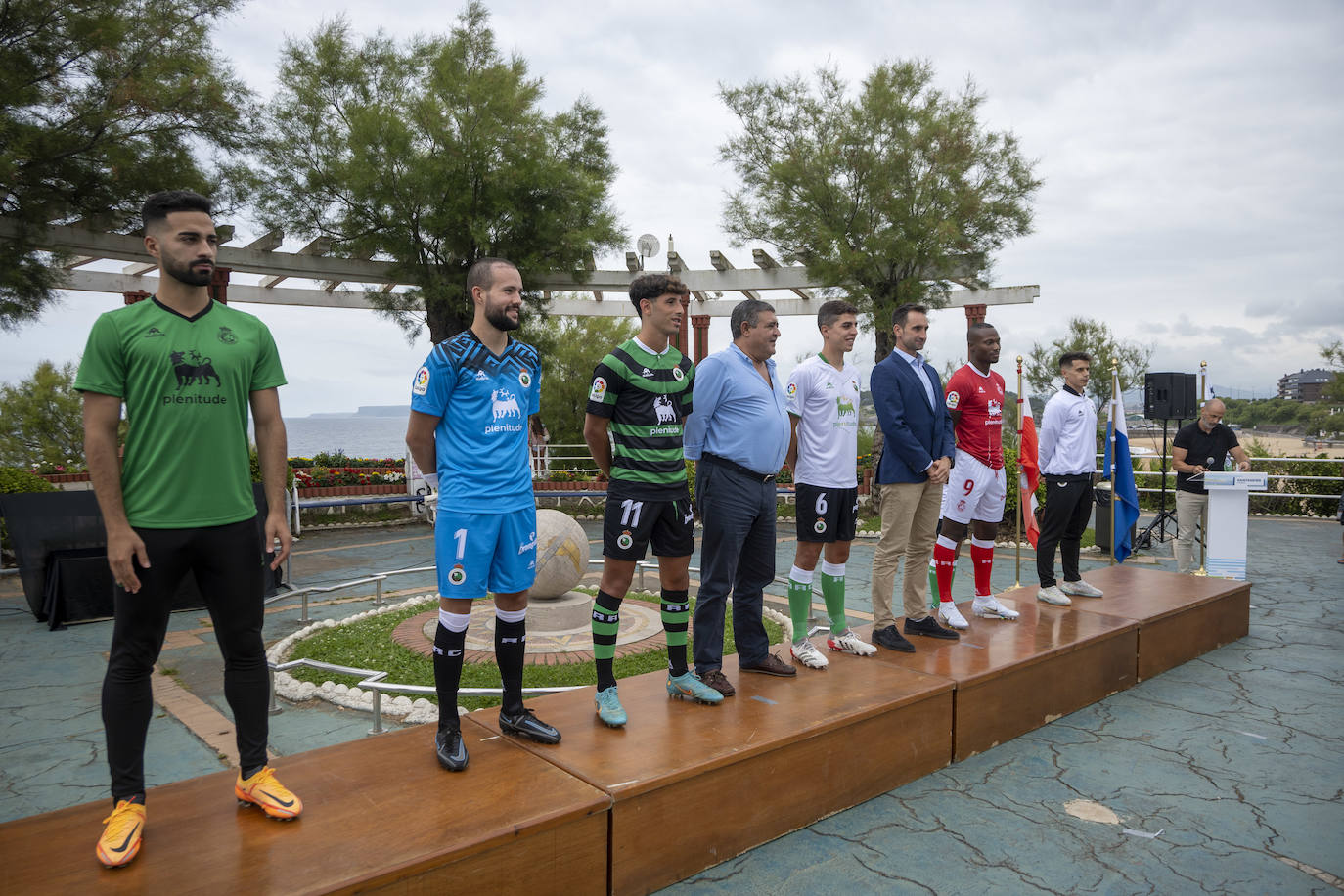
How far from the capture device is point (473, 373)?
287cm

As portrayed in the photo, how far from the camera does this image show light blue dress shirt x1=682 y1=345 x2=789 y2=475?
361 centimetres

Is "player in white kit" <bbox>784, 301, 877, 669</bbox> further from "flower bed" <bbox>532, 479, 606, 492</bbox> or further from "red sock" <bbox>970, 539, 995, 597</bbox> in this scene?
"flower bed" <bbox>532, 479, 606, 492</bbox>

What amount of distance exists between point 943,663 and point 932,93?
11.8 m

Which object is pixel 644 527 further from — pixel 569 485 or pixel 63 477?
pixel 63 477

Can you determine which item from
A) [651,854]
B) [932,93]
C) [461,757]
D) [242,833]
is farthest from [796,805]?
[932,93]

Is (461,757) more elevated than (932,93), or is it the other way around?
(932,93)

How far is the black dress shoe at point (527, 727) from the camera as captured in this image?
301 cm

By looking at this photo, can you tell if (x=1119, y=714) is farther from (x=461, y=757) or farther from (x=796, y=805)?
(x=461, y=757)

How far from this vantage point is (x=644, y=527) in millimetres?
3275

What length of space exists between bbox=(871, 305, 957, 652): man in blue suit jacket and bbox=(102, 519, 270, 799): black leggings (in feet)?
10.1

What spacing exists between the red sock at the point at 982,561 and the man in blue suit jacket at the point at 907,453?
74 cm

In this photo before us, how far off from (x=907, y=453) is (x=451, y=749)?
Answer: 2.76m

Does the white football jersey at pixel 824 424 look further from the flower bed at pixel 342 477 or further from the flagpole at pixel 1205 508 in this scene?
the flower bed at pixel 342 477

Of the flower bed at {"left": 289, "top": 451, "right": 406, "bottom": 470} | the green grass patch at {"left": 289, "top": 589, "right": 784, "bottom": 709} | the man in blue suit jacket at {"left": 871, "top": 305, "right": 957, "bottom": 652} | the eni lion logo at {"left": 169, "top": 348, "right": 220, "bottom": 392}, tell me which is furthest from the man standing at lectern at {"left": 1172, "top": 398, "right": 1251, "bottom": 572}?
the flower bed at {"left": 289, "top": 451, "right": 406, "bottom": 470}
